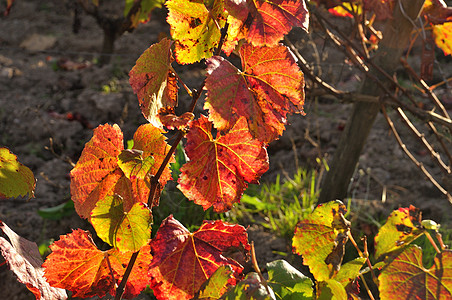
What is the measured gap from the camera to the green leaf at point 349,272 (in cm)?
74

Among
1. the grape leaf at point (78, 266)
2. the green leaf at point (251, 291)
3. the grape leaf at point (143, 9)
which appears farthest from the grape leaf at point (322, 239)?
the grape leaf at point (143, 9)

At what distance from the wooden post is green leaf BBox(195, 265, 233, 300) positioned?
1.30 m

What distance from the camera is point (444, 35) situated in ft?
5.39

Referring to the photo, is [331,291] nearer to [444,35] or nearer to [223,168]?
[223,168]

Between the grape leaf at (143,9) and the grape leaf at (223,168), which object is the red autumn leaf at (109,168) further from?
the grape leaf at (143,9)

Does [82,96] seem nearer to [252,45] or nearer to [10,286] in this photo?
[10,286]

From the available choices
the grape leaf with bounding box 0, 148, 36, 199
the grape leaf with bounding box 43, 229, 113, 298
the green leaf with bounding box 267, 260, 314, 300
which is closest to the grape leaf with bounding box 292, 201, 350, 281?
the green leaf with bounding box 267, 260, 314, 300

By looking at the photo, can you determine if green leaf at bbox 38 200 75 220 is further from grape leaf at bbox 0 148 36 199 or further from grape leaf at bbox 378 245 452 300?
grape leaf at bbox 378 245 452 300

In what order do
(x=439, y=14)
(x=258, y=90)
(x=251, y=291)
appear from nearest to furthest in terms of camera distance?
(x=251, y=291)
(x=258, y=90)
(x=439, y=14)

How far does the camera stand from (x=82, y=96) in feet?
11.3

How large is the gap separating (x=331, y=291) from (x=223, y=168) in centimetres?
25

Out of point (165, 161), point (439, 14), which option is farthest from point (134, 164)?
point (439, 14)

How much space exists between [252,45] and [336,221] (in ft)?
1.08

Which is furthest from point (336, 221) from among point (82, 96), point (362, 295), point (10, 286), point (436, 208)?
point (82, 96)
